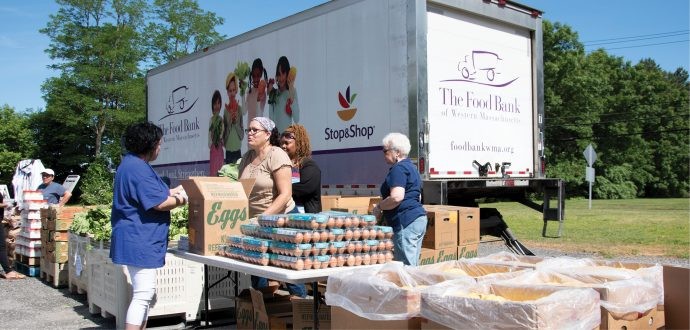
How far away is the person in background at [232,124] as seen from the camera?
9555mm

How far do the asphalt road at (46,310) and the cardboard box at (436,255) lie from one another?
79.4 inches

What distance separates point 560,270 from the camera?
343 centimetres

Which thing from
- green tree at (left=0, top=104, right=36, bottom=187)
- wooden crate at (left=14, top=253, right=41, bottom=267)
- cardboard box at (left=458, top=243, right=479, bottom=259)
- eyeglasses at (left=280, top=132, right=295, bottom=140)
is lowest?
wooden crate at (left=14, top=253, right=41, bottom=267)

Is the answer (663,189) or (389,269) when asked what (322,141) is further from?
(663,189)

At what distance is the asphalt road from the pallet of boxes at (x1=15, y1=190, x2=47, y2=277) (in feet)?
1.32

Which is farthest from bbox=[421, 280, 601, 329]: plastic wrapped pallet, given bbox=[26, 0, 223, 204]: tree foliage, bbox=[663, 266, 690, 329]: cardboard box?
bbox=[26, 0, 223, 204]: tree foliage

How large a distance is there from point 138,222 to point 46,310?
378 cm

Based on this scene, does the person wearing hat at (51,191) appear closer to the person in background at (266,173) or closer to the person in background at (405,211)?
the person in background at (266,173)

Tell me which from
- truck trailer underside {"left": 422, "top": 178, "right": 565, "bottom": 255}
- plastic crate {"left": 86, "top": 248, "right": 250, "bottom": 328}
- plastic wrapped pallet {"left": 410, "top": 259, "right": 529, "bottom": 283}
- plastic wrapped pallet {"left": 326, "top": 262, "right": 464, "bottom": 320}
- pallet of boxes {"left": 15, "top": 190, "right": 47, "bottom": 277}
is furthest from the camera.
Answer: pallet of boxes {"left": 15, "top": 190, "right": 47, "bottom": 277}

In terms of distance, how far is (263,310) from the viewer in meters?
4.84

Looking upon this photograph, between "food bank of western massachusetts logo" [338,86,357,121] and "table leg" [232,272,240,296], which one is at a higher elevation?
"food bank of western massachusetts logo" [338,86,357,121]

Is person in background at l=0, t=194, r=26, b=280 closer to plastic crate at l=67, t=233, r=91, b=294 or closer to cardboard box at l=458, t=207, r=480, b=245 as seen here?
plastic crate at l=67, t=233, r=91, b=294

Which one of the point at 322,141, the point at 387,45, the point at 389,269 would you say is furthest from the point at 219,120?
the point at 389,269

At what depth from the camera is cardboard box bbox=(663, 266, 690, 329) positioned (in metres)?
3.19
